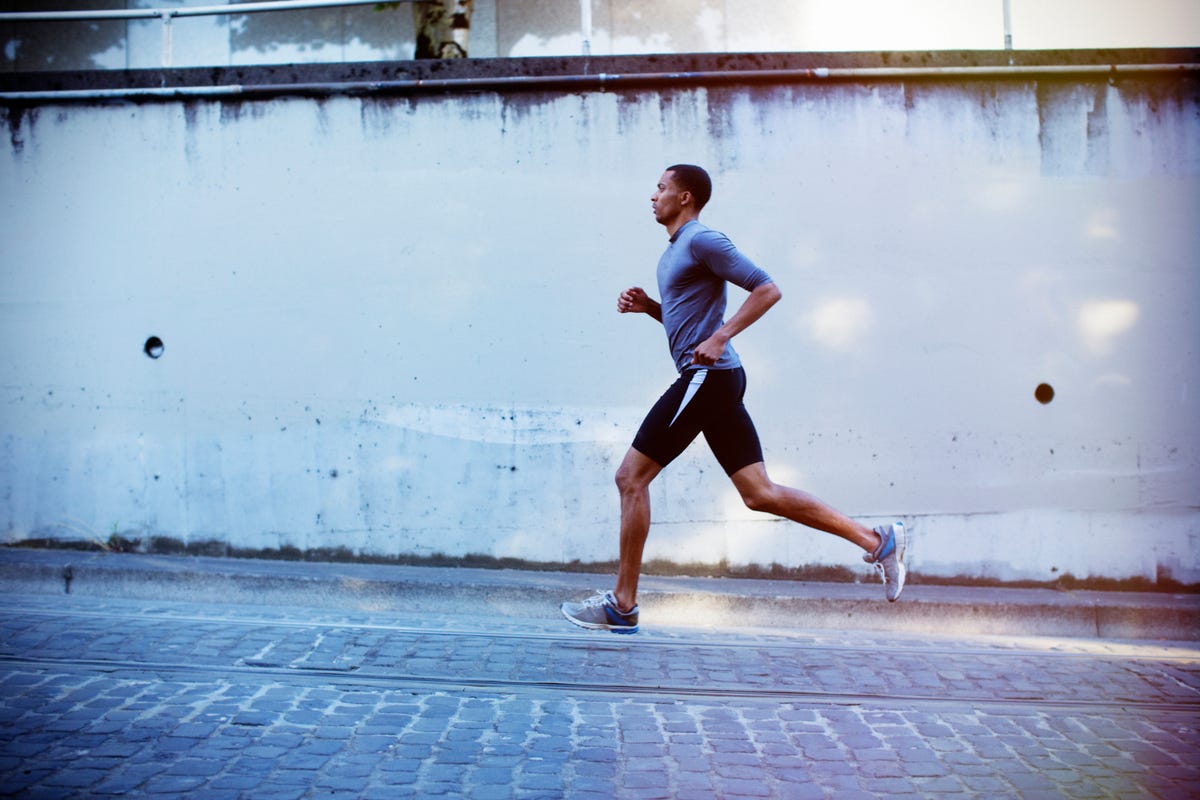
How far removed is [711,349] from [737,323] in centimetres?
16

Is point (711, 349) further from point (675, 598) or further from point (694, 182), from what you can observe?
point (675, 598)

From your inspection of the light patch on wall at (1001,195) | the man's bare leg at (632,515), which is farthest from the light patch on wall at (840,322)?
the man's bare leg at (632,515)

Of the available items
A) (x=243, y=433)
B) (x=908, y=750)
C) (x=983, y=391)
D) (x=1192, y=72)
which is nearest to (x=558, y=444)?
(x=243, y=433)

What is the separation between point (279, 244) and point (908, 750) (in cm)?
511

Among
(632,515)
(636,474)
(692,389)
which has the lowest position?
(632,515)

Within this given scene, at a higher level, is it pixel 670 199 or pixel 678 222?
pixel 670 199

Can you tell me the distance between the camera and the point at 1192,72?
686cm

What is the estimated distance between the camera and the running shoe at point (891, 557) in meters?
4.94

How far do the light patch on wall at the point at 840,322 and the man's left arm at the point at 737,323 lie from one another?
93.6 inches

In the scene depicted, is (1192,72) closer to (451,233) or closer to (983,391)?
(983,391)

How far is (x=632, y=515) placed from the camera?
4.83m

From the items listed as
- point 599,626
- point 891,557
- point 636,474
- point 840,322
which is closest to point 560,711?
point 599,626

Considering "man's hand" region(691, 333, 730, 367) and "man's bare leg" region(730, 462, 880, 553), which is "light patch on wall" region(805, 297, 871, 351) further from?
"man's hand" region(691, 333, 730, 367)

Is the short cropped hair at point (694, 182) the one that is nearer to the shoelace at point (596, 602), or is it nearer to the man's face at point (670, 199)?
the man's face at point (670, 199)
